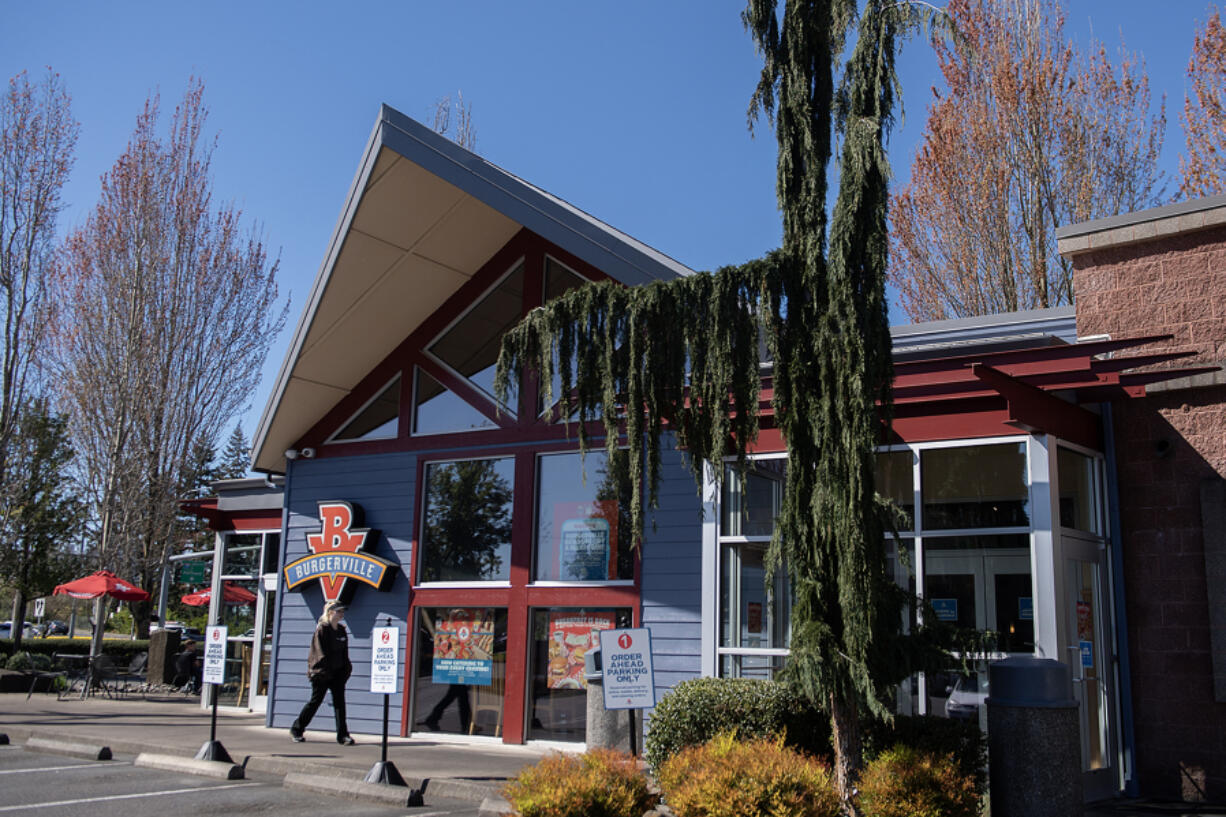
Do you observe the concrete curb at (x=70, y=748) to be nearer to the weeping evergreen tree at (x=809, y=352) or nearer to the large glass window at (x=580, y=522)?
the large glass window at (x=580, y=522)

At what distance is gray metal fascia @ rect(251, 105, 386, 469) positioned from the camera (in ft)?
37.8

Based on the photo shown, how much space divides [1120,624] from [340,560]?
9.10 m

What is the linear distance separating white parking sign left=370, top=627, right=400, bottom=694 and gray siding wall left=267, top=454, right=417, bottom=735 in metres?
3.26

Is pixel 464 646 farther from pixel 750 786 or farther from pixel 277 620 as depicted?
pixel 750 786

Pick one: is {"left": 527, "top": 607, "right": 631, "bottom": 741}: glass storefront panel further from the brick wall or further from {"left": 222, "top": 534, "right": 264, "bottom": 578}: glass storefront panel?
{"left": 222, "top": 534, "right": 264, "bottom": 578}: glass storefront panel

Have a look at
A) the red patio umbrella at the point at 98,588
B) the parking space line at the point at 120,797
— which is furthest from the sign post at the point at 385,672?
the red patio umbrella at the point at 98,588

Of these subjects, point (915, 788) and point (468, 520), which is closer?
point (915, 788)

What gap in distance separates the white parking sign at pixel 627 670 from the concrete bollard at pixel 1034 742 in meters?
2.58

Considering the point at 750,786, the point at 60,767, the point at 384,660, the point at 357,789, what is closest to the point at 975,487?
the point at 750,786

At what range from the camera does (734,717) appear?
324 inches

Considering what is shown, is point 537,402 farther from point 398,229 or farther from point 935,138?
point 935,138

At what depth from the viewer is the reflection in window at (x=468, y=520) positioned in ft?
41.7

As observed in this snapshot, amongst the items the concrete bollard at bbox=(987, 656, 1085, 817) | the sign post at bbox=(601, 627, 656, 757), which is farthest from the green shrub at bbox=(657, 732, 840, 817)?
the sign post at bbox=(601, 627, 656, 757)

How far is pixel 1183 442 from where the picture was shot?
9453 mm
